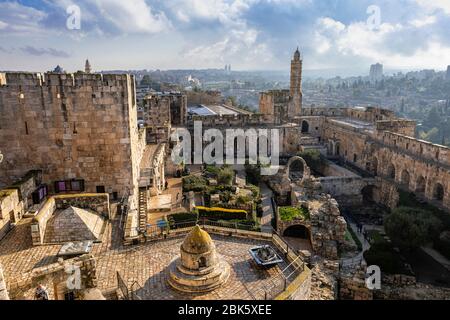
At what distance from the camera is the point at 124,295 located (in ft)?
31.7

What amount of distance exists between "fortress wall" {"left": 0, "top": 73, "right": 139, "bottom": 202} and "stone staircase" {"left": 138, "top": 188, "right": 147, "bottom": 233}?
1.53 m

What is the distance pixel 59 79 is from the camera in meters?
15.4

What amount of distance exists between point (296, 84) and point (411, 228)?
30.8 m

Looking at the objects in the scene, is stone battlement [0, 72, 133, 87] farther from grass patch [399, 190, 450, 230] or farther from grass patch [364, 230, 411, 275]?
grass patch [399, 190, 450, 230]

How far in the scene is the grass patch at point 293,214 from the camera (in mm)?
22953

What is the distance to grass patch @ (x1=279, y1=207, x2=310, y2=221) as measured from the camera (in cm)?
2295

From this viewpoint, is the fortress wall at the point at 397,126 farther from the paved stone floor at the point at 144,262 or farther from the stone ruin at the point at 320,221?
the paved stone floor at the point at 144,262

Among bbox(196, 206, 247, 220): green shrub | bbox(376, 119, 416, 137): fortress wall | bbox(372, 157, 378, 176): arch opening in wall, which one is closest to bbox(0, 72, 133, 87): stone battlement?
bbox(196, 206, 247, 220): green shrub

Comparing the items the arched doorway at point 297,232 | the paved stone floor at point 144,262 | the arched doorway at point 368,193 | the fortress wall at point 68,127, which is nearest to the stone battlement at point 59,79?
the fortress wall at point 68,127

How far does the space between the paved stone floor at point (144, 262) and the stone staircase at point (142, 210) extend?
4.13 feet

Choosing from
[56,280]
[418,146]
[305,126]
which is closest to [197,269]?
[56,280]

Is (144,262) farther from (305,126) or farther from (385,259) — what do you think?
(305,126)
